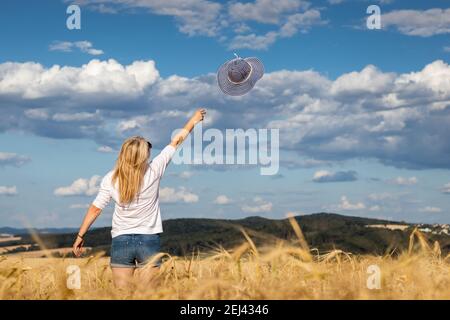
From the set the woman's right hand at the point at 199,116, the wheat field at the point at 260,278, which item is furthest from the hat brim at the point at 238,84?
the wheat field at the point at 260,278

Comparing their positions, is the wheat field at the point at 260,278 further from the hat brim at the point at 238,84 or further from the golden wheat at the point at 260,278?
the hat brim at the point at 238,84

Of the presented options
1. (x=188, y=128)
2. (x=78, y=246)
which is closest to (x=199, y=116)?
(x=188, y=128)

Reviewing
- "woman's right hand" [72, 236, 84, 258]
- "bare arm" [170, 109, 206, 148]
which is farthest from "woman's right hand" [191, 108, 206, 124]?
"woman's right hand" [72, 236, 84, 258]

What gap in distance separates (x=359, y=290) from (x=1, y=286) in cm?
334

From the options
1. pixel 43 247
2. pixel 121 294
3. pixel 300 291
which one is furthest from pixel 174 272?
pixel 300 291

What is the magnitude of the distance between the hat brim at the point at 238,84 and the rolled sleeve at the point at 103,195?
4270 millimetres

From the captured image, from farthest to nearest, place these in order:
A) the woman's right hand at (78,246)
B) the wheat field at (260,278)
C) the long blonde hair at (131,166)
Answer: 1. the woman's right hand at (78,246)
2. the long blonde hair at (131,166)
3. the wheat field at (260,278)

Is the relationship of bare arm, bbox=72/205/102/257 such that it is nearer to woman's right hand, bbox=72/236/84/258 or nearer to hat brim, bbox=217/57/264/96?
woman's right hand, bbox=72/236/84/258

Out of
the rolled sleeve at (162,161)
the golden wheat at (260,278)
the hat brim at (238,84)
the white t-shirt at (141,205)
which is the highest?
the hat brim at (238,84)

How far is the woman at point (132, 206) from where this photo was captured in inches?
331

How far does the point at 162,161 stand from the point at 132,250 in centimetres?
125

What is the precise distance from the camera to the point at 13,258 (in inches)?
316

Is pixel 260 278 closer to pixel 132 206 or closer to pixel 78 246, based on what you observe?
pixel 132 206

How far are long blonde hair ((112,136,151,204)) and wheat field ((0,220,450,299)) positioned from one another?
1189mm
